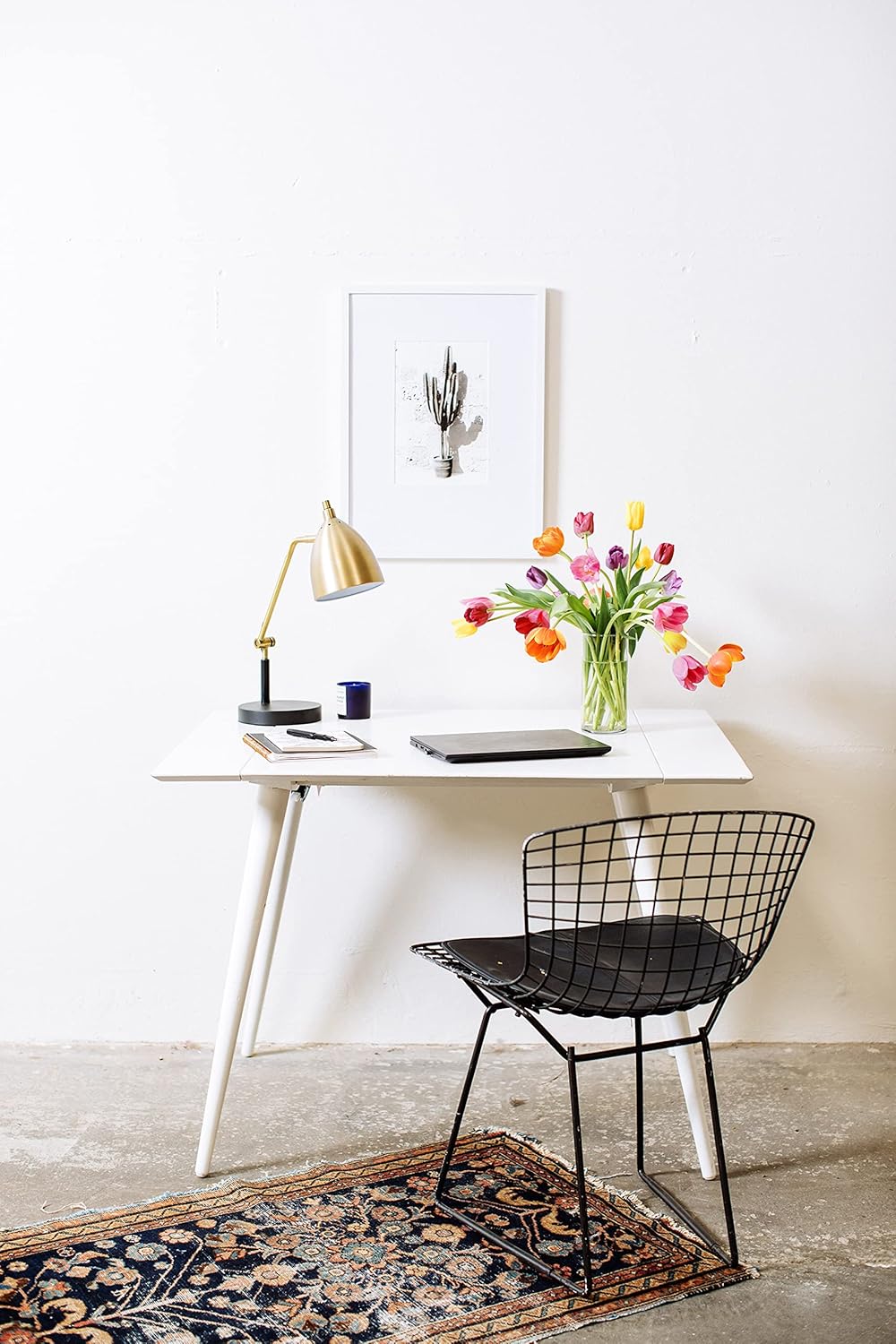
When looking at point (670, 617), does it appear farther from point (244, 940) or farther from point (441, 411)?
point (244, 940)

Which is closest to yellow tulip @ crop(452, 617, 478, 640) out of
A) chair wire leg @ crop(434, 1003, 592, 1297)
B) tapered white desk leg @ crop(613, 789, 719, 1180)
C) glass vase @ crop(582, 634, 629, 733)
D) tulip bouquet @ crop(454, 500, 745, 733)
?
tulip bouquet @ crop(454, 500, 745, 733)

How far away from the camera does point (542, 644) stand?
249 centimetres

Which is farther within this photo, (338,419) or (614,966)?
(338,419)

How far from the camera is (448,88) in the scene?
109 inches

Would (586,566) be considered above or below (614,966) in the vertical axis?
above

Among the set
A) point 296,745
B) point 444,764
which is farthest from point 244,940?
point 444,764

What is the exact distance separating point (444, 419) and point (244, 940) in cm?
121

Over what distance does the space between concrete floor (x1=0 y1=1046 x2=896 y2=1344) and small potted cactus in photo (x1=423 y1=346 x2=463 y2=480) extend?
4.54ft

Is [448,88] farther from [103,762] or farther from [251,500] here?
[103,762]

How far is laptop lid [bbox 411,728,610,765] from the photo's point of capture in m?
2.31

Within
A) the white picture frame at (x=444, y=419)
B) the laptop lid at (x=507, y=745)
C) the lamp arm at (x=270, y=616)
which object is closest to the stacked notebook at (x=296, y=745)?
the laptop lid at (x=507, y=745)

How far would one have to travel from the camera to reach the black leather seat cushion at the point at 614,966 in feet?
6.29

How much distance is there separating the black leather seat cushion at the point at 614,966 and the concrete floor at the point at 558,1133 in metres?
0.45

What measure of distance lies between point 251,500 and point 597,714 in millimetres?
906
